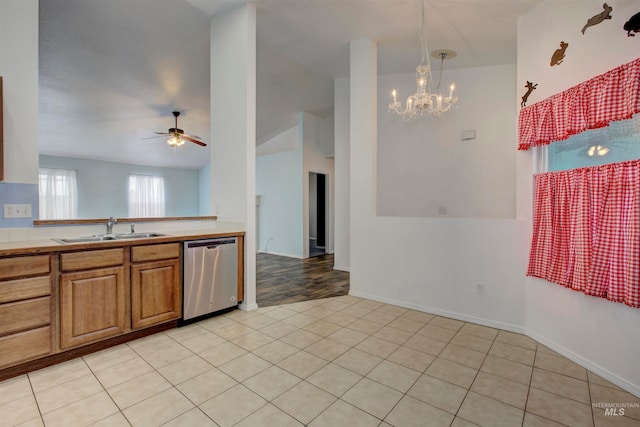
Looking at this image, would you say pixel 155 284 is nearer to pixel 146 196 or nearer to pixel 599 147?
pixel 599 147

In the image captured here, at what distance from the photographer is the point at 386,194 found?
5.03 meters

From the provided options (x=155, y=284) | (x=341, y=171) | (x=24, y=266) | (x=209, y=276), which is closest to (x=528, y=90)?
(x=341, y=171)

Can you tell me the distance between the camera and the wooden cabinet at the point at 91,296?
7.15 feet

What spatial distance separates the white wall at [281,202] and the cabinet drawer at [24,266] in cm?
483

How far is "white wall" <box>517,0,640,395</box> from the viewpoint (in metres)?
1.97

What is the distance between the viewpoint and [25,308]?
2010 millimetres

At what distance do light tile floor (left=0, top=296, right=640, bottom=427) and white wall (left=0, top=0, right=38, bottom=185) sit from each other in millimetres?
1592

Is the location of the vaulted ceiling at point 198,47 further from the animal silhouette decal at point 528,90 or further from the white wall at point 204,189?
the white wall at point 204,189

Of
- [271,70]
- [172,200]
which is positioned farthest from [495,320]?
[172,200]

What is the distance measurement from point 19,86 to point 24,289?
1.58 meters

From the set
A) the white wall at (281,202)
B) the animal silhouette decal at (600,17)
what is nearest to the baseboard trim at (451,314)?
the animal silhouette decal at (600,17)

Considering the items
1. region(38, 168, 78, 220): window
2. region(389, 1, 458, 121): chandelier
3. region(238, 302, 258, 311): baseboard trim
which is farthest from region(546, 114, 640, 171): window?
region(38, 168, 78, 220): window

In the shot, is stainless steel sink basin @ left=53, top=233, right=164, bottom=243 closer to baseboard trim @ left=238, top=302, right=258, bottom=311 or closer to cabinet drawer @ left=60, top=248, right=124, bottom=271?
cabinet drawer @ left=60, top=248, right=124, bottom=271

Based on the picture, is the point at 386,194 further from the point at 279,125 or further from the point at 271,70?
the point at 279,125
